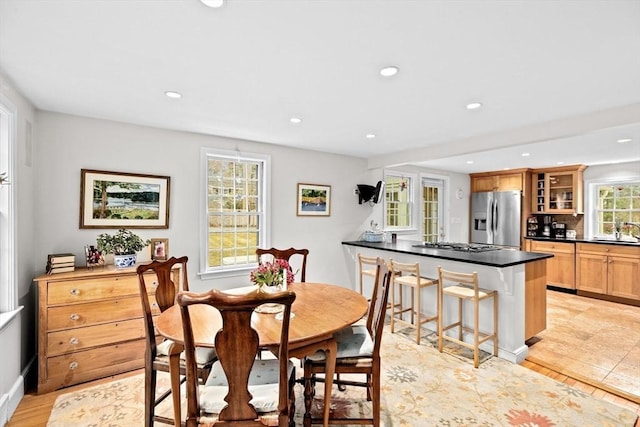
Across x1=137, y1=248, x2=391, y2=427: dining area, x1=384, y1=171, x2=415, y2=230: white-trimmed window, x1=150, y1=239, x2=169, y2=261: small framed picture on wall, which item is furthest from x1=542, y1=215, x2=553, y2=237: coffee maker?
x1=150, y1=239, x2=169, y2=261: small framed picture on wall

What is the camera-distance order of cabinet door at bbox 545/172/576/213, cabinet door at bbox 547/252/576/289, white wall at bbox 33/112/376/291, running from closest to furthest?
1. white wall at bbox 33/112/376/291
2. cabinet door at bbox 547/252/576/289
3. cabinet door at bbox 545/172/576/213

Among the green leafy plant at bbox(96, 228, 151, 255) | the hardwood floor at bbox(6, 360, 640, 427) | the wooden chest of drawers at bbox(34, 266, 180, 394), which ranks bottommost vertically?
the hardwood floor at bbox(6, 360, 640, 427)

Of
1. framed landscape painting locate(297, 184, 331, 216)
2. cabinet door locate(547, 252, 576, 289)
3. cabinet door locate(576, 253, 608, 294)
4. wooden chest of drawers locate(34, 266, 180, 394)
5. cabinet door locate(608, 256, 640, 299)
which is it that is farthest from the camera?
cabinet door locate(547, 252, 576, 289)

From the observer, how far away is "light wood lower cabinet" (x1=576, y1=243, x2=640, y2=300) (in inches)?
186

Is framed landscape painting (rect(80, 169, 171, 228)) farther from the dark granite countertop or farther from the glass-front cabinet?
the glass-front cabinet

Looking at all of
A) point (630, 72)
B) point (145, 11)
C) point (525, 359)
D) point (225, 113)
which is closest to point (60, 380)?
point (225, 113)

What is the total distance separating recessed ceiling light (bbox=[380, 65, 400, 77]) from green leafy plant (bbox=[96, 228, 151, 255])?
2.67m

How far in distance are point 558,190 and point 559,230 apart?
78cm

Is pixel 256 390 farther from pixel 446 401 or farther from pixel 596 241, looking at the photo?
pixel 596 241

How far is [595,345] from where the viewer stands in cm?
337

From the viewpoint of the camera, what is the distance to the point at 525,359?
121 inches

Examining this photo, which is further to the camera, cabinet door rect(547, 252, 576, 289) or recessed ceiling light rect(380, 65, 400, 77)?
cabinet door rect(547, 252, 576, 289)

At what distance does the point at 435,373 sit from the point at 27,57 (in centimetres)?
376

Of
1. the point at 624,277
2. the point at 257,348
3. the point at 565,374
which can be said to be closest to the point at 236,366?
the point at 257,348
